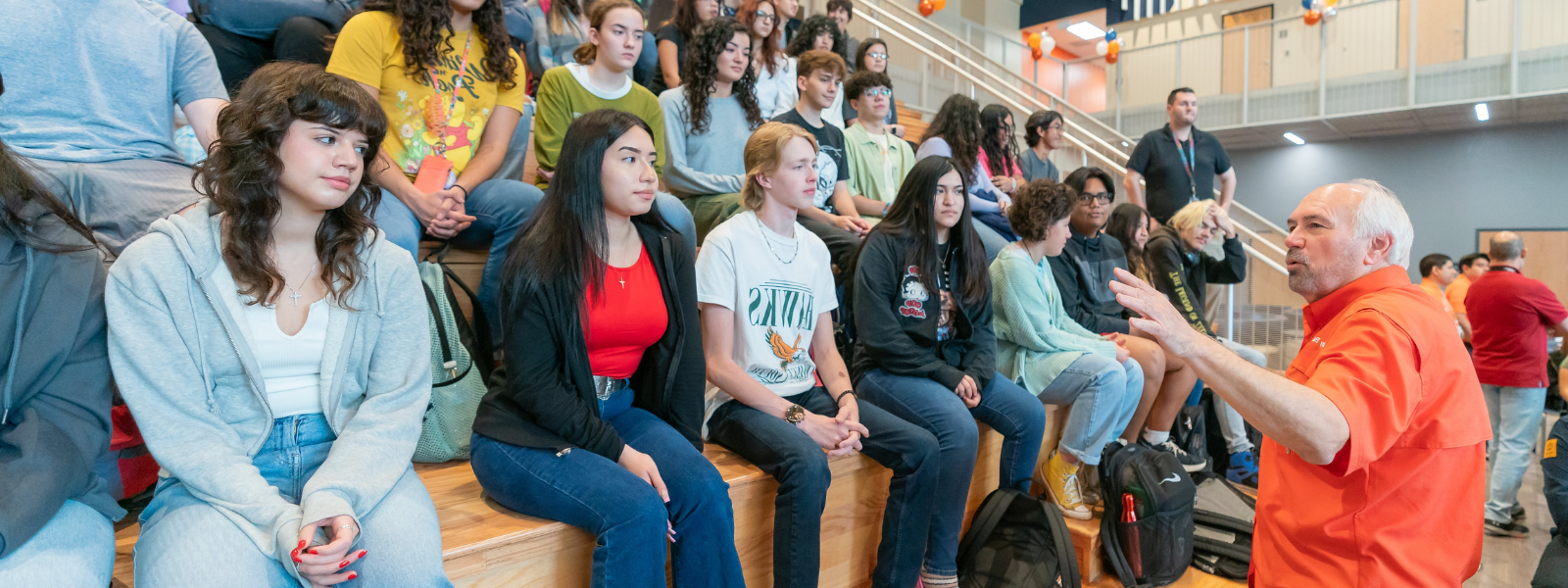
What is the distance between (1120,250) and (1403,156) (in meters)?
8.32

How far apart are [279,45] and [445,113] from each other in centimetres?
65

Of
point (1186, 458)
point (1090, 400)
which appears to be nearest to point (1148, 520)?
point (1090, 400)

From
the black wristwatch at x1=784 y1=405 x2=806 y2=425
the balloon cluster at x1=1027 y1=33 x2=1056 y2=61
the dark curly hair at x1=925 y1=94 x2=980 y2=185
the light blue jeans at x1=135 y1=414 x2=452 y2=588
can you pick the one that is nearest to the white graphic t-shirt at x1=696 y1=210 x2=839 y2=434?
the black wristwatch at x1=784 y1=405 x2=806 y2=425

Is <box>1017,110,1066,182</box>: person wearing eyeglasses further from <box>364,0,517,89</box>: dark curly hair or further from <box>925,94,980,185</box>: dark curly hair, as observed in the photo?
<box>364,0,517,89</box>: dark curly hair

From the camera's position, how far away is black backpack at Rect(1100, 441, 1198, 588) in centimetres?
261

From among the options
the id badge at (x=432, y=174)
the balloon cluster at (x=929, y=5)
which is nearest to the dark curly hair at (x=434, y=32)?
the id badge at (x=432, y=174)

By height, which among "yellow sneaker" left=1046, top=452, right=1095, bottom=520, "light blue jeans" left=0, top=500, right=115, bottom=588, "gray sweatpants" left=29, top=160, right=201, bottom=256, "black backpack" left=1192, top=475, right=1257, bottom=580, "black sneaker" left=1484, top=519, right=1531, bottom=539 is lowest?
"black sneaker" left=1484, top=519, right=1531, bottom=539

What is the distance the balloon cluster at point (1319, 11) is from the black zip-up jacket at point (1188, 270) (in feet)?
19.7

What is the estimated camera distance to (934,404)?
2.35 metres

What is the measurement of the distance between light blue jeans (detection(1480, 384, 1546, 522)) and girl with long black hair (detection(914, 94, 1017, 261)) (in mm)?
2425

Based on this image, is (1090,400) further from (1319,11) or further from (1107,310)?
(1319,11)

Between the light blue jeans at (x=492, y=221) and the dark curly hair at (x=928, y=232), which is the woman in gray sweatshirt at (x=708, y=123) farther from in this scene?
the light blue jeans at (x=492, y=221)

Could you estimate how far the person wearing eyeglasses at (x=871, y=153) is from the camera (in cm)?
366

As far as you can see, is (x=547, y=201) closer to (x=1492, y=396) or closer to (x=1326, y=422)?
(x=1326, y=422)
